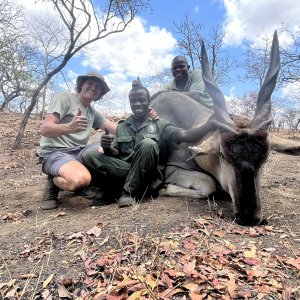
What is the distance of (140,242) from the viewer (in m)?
2.50

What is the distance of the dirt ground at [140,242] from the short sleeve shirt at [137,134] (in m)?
0.67

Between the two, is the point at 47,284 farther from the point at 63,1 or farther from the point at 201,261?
the point at 63,1

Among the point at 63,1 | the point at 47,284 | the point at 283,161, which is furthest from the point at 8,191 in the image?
the point at 63,1

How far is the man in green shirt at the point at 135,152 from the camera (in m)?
3.74

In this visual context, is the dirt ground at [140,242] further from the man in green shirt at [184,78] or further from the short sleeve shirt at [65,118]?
the man in green shirt at [184,78]

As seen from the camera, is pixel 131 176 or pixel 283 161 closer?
pixel 131 176

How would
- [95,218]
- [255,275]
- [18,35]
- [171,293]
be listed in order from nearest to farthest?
[171,293], [255,275], [95,218], [18,35]

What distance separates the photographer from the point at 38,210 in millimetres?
4016

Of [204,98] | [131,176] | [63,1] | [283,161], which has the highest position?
[63,1]

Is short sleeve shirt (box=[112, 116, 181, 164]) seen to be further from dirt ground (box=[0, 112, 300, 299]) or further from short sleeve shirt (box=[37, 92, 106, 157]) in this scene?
dirt ground (box=[0, 112, 300, 299])

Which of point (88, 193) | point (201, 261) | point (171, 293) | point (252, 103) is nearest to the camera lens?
point (171, 293)

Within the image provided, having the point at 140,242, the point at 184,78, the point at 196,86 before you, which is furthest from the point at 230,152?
the point at 184,78

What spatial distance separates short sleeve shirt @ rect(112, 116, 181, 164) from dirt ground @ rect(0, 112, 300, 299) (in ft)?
2.21

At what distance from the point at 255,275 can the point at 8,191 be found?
4.19m
